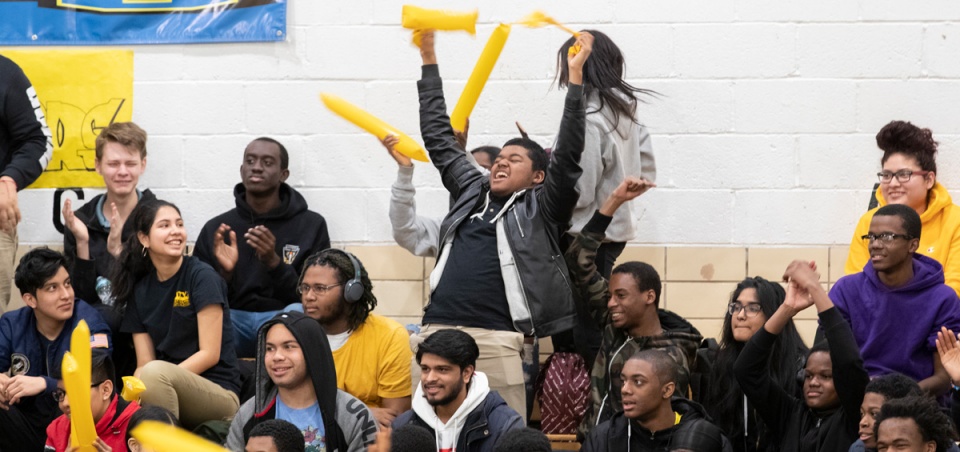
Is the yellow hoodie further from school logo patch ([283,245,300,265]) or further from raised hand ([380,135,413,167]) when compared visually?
school logo patch ([283,245,300,265])

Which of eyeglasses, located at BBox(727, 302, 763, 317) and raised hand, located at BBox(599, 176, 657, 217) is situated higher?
raised hand, located at BBox(599, 176, 657, 217)

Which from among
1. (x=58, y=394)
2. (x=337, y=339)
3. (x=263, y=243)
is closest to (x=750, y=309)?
(x=337, y=339)

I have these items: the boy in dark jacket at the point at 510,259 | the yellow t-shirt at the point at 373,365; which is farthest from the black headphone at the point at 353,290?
the boy in dark jacket at the point at 510,259

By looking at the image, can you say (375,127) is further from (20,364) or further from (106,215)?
(20,364)

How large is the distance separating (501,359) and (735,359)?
2.96 ft

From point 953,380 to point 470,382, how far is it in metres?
1.64

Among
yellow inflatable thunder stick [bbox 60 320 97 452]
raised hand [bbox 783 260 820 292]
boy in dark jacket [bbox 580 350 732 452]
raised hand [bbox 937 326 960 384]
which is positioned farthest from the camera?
boy in dark jacket [bbox 580 350 732 452]

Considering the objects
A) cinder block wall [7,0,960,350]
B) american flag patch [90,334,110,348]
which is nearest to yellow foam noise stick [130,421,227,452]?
american flag patch [90,334,110,348]

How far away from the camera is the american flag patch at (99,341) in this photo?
524 centimetres

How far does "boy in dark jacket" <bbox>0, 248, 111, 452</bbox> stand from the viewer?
5.16 meters

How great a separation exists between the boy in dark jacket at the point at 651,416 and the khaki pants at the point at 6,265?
278cm

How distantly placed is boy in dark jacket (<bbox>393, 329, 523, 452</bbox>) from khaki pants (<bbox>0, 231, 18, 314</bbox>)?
215 cm

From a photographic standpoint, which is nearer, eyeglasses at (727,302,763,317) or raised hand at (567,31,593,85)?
raised hand at (567,31,593,85)

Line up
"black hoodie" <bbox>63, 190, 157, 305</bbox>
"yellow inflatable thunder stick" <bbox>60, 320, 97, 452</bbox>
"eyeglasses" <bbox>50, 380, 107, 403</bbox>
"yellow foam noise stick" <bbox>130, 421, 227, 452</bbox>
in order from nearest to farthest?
1. "yellow foam noise stick" <bbox>130, 421, 227, 452</bbox>
2. "yellow inflatable thunder stick" <bbox>60, 320, 97, 452</bbox>
3. "eyeglasses" <bbox>50, 380, 107, 403</bbox>
4. "black hoodie" <bbox>63, 190, 157, 305</bbox>
